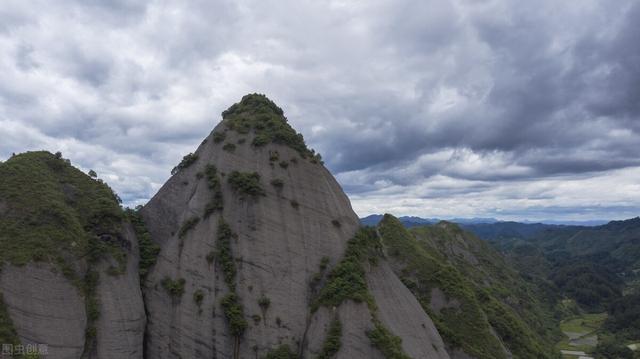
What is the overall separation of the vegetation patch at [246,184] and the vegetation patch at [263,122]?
179 inches

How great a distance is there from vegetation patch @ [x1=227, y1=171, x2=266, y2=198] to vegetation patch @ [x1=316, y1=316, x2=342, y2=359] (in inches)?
652

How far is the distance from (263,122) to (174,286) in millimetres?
21684

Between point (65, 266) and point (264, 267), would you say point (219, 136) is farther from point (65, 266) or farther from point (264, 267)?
point (65, 266)

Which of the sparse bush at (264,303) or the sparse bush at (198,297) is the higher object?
the sparse bush at (198,297)

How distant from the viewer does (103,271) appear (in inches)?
1681

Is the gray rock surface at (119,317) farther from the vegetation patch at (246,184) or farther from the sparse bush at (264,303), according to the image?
the vegetation patch at (246,184)

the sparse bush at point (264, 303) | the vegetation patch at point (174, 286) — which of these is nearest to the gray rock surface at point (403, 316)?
the sparse bush at point (264, 303)

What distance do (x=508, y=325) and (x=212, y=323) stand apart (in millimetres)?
45410

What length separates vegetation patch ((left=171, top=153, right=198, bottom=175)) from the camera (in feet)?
180

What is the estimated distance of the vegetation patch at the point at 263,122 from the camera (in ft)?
178

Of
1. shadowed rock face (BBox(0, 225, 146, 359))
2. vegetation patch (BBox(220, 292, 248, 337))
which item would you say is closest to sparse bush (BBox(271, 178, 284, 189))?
vegetation patch (BBox(220, 292, 248, 337))

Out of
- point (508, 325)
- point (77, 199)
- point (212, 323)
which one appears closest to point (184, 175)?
point (77, 199)

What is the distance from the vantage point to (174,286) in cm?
4494

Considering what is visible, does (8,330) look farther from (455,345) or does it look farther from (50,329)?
(455,345)
